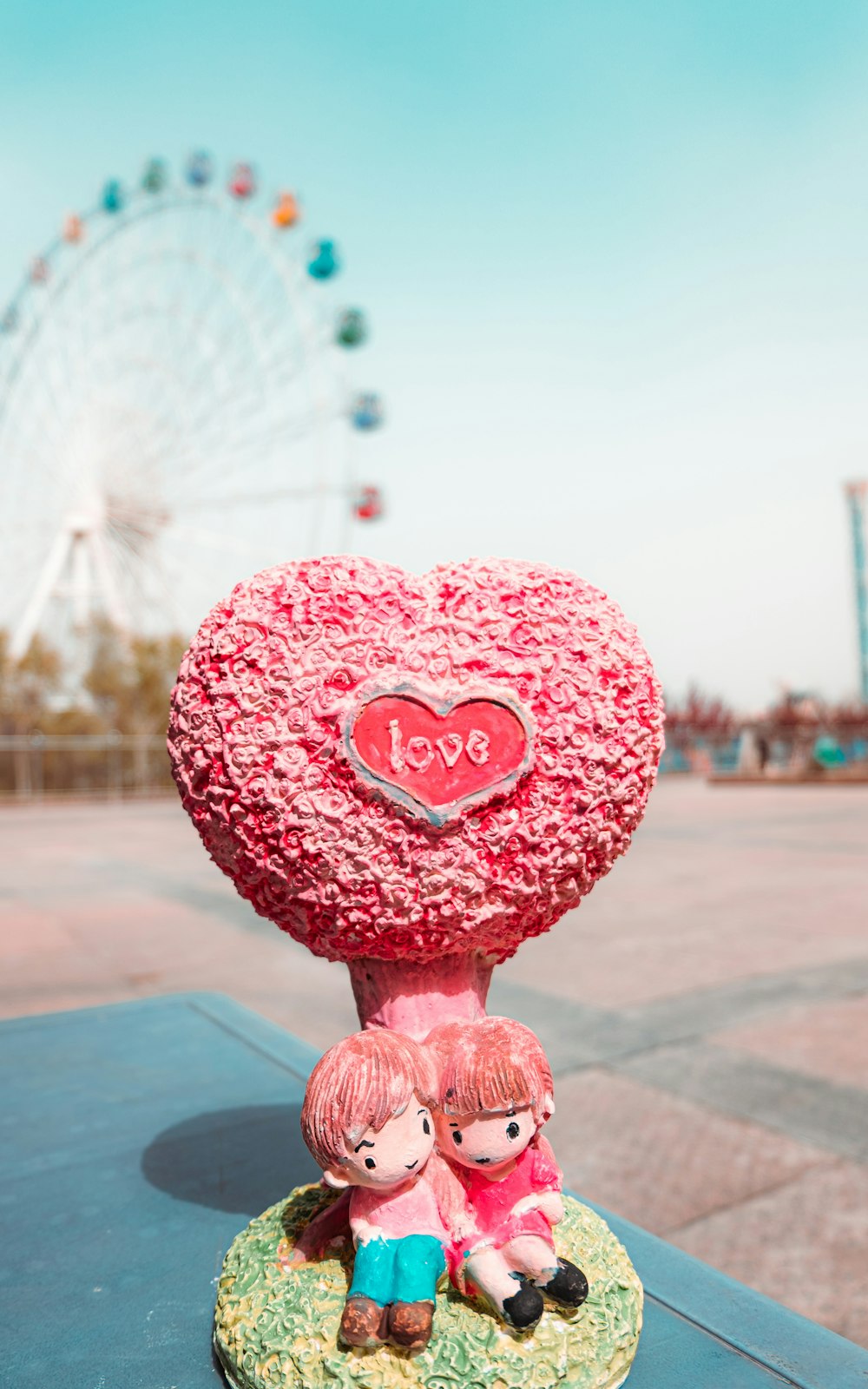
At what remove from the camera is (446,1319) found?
1.71 metres

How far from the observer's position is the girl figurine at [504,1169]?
170 cm

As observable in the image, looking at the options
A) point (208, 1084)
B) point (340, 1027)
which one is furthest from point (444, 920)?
point (340, 1027)

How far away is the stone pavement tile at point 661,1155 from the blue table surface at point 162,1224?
35.2 inches

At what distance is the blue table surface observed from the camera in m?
1.81

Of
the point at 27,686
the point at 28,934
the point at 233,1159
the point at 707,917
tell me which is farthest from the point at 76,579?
the point at 233,1159

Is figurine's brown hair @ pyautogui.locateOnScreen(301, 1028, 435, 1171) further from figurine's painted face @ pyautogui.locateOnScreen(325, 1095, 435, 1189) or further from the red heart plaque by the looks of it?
the red heart plaque

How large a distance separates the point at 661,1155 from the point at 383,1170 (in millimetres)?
2176

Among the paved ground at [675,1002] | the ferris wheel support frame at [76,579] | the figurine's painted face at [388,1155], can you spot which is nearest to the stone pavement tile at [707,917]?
the paved ground at [675,1002]

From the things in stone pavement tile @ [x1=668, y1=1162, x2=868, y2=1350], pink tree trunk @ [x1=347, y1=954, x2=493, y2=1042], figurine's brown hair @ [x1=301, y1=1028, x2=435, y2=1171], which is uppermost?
pink tree trunk @ [x1=347, y1=954, x2=493, y2=1042]

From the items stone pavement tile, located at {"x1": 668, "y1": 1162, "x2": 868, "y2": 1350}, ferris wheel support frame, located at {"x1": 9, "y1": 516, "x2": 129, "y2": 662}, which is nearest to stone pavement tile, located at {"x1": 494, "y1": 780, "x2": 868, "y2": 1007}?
stone pavement tile, located at {"x1": 668, "y1": 1162, "x2": 868, "y2": 1350}

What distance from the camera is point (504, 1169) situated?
1.78 m

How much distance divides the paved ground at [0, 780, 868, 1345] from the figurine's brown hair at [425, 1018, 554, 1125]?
1.45 metres

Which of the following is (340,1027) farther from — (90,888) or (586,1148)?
(90,888)

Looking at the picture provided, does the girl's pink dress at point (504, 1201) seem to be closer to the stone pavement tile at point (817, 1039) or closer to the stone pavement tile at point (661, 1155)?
the stone pavement tile at point (661, 1155)
